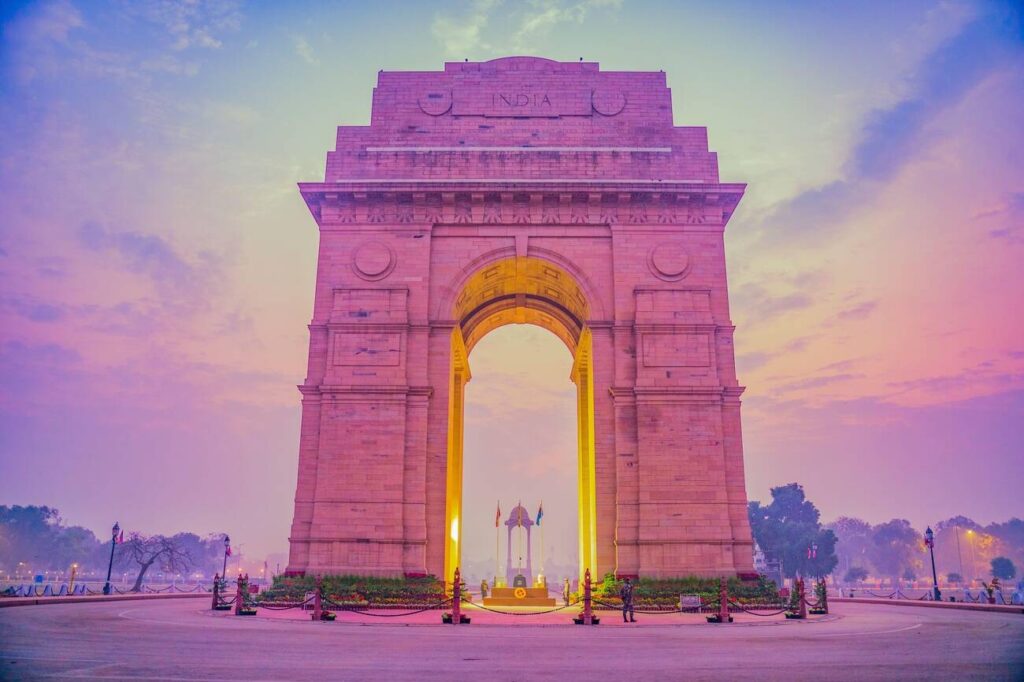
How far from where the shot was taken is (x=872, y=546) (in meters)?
135

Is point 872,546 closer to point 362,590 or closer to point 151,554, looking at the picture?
point 151,554

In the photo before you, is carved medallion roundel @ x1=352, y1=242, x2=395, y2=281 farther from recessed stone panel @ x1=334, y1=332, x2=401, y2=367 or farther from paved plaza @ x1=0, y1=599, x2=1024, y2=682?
paved plaza @ x1=0, y1=599, x2=1024, y2=682

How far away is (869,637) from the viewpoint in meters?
13.8

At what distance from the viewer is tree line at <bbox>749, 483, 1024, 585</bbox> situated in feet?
259

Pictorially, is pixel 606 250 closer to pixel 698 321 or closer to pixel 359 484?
pixel 698 321

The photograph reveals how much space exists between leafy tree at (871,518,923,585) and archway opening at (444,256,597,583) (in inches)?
4309

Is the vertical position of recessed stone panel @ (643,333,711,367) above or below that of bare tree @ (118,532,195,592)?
above

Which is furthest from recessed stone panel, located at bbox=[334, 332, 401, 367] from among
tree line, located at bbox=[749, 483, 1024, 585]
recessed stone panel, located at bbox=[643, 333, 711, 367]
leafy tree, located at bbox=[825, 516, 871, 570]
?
leafy tree, located at bbox=[825, 516, 871, 570]

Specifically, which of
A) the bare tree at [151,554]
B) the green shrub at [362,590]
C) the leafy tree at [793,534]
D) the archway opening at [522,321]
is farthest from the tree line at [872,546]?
the bare tree at [151,554]

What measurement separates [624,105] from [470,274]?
9770mm

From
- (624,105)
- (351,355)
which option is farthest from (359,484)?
(624,105)

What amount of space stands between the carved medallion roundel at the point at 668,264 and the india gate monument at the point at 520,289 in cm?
8

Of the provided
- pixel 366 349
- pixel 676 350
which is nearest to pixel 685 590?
pixel 676 350

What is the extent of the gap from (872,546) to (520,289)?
127731 mm
